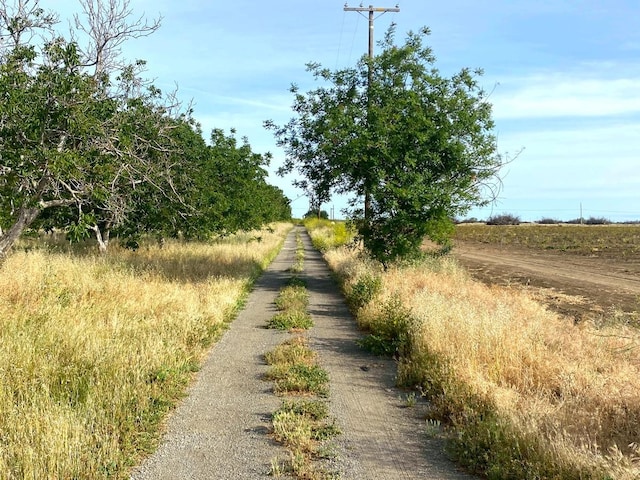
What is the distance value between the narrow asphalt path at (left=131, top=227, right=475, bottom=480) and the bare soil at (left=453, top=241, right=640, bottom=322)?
200 inches

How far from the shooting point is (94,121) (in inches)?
407

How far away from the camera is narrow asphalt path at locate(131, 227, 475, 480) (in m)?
4.50

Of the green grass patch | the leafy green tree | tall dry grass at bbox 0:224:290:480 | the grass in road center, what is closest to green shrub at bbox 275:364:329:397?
the grass in road center

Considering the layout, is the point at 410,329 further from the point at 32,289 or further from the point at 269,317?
the point at 32,289

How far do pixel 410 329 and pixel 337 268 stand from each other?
40.8 ft

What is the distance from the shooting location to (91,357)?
21.6ft

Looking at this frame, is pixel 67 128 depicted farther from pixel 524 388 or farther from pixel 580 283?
pixel 580 283

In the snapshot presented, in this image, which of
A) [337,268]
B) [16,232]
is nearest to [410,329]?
[16,232]

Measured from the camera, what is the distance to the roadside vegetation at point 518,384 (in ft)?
14.0

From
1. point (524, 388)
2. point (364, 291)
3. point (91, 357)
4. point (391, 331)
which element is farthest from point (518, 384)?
point (364, 291)

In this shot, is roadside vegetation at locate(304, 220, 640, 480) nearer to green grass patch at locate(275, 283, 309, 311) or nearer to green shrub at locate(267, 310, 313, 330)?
green shrub at locate(267, 310, 313, 330)

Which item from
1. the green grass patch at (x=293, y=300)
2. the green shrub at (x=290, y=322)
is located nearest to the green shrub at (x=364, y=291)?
the green grass patch at (x=293, y=300)

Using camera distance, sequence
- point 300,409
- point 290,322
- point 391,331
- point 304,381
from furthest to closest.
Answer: point 290,322
point 391,331
point 304,381
point 300,409

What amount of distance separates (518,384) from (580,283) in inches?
666
